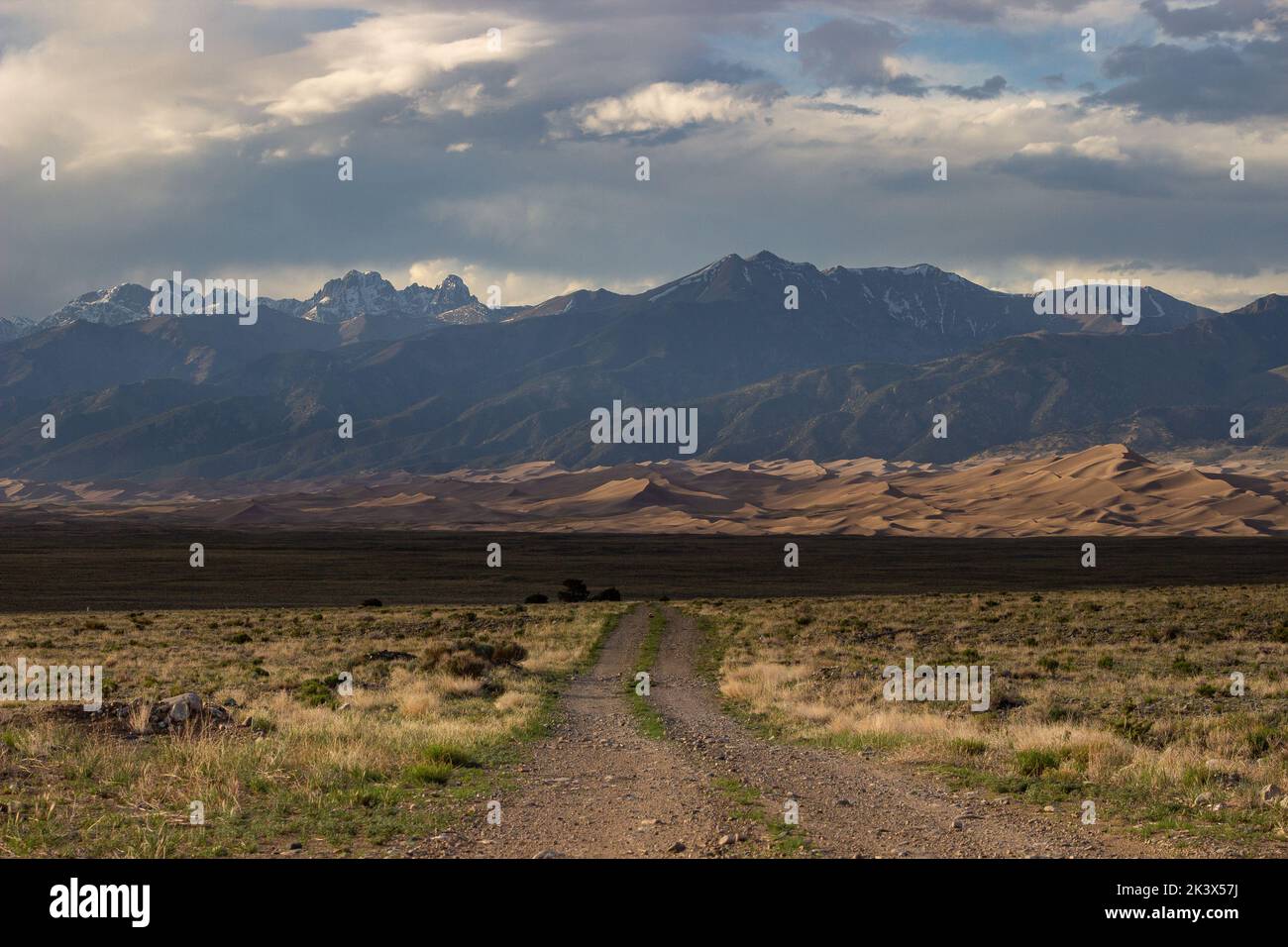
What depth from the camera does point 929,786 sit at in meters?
13.4

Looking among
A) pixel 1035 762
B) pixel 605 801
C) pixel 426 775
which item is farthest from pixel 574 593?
pixel 605 801

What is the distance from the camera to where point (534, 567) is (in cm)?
10481

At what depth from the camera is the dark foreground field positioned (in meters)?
78.1

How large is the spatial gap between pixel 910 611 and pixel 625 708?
104 ft

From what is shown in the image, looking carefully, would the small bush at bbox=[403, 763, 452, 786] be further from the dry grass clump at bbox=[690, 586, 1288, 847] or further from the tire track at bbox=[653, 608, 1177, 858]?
the dry grass clump at bbox=[690, 586, 1288, 847]

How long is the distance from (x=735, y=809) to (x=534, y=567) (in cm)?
9377

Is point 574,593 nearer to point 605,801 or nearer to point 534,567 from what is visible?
point 534,567

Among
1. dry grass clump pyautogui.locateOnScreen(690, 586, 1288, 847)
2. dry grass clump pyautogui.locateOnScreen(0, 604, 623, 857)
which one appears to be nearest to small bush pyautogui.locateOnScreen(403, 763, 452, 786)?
dry grass clump pyautogui.locateOnScreen(0, 604, 623, 857)

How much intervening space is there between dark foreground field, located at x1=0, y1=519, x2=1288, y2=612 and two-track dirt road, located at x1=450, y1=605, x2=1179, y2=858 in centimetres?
5521

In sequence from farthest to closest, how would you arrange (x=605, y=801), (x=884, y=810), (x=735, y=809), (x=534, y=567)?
(x=534, y=567)
(x=605, y=801)
(x=884, y=810)
(x=735, y=809)

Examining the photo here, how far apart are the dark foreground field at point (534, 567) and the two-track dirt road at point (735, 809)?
55206 mm
